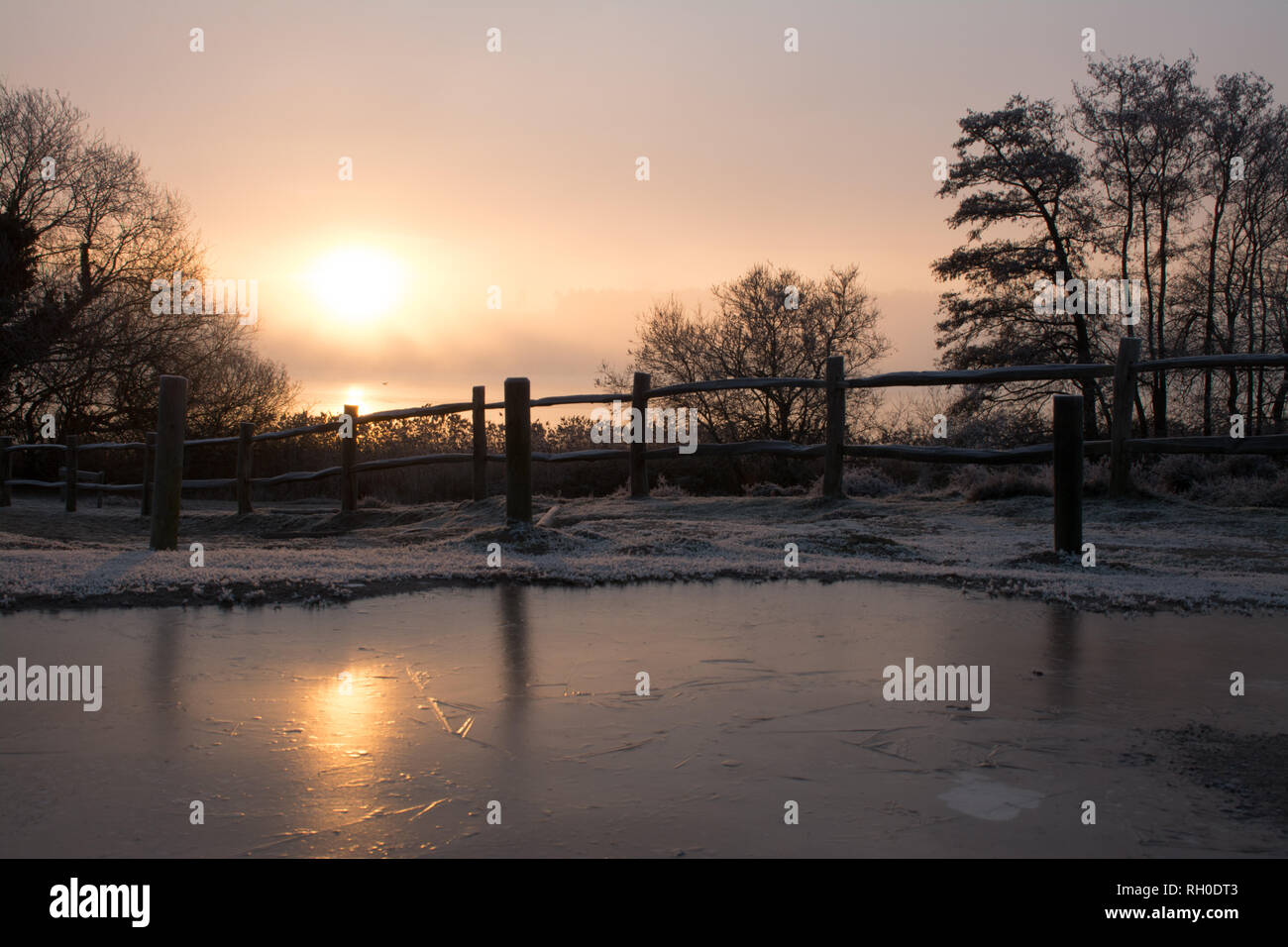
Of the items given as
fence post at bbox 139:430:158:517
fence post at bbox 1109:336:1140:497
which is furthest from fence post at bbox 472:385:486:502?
fence post at bbox 1109:336:1140:497

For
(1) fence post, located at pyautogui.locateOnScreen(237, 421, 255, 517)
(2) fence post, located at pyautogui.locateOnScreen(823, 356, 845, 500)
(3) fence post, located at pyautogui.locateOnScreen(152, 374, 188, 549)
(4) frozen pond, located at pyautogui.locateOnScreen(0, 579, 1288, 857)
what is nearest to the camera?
(4) frozen pond, located at pyautogui.locateOnScreen(0, 579, 1288, 857)

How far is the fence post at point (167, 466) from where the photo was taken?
6.25 metres

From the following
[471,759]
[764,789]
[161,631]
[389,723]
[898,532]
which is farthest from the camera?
[898,532]

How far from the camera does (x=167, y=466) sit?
20.7 ft

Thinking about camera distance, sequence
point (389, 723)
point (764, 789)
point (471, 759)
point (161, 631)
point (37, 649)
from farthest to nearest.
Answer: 1. point (161, 631)
2. point (37, 649)
3. point (389, 723)
4. point (471, 759)
5. point (764, 789)

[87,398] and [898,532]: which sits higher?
[87,398]

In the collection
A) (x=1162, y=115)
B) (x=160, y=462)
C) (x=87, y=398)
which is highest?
(x=1162, y=115)

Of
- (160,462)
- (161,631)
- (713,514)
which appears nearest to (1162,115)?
(713,514)

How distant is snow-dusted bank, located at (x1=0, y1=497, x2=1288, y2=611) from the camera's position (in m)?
4.34

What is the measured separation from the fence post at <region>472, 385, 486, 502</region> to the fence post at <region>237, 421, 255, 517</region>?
10.3ft

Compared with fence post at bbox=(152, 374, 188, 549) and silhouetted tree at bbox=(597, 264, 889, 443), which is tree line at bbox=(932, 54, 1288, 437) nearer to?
silhouetted tree at bbox=(597, 264, 889, 443)

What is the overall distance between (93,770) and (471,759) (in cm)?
77

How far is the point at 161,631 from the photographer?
3.54 metres
